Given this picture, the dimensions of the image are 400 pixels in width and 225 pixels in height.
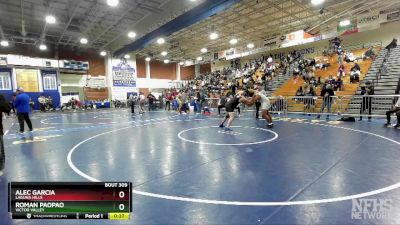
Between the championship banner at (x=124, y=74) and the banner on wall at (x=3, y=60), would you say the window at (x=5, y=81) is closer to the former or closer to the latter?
the banner on wall at (x=3, y=60)

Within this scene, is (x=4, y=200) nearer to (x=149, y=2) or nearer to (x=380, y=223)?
(x=380, y=223)

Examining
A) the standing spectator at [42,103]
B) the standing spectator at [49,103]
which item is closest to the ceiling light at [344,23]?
the standing spectator at [42,103]

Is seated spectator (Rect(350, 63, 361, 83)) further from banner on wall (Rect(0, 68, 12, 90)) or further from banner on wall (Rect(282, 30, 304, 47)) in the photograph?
banner on wall (Rect(0, 68, 12, 90))

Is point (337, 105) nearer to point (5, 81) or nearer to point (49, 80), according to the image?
point (49, 80)

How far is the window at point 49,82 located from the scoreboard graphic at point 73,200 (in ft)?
105

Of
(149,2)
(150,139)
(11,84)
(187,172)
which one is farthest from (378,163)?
(11,84)

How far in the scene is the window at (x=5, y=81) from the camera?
1012 inches

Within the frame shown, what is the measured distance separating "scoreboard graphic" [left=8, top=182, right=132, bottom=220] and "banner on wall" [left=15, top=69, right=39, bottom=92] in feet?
102

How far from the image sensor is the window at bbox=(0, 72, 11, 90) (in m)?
25.7

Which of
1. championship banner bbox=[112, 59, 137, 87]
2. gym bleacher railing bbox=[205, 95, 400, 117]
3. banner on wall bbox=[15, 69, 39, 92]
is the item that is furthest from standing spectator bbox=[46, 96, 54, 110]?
gym bleacher railing bbox=[205, 95, 400, 117]

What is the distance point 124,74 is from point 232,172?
32.0 meters

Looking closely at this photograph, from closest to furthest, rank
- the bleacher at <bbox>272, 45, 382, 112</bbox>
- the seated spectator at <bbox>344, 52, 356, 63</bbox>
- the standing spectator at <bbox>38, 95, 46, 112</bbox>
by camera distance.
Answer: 1. the bleacher at <bbox>272, 45, 382, 112</bbox>
2. the seated spectator at <bbox>344, 52, 356, 63</bbox>
3. the standing spectator at <bbox>38, 95, 46, 112</bbox>

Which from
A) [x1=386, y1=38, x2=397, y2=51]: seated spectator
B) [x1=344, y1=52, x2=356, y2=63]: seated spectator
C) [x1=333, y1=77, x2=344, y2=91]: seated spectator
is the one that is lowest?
[x1=333, y1=77, x2=344, y2=91]: seated spectator

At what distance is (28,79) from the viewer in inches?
1082
